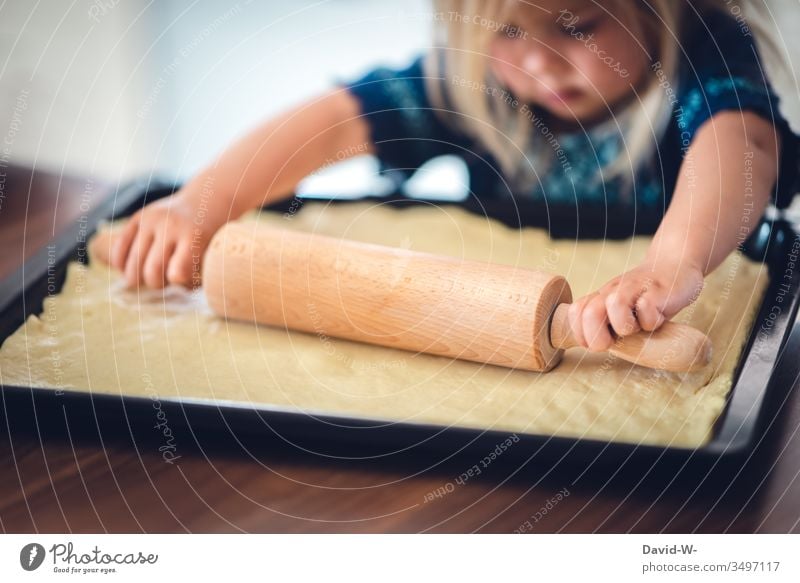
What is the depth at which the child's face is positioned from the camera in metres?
0.53

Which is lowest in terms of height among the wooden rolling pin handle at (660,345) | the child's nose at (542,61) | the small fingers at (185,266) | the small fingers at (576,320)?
the wooden rolling pin handle at (660,345)

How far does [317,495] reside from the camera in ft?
1.63

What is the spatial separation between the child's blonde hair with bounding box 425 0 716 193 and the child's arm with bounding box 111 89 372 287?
66 mm

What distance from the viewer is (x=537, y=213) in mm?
630

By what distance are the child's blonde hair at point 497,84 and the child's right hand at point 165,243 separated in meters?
0.18

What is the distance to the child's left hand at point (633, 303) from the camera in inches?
19.1

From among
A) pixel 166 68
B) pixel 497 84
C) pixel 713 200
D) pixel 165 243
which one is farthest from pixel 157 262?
pixel 713 200

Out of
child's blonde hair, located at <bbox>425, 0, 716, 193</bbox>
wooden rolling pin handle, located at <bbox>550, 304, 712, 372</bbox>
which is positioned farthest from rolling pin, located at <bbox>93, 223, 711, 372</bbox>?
child's blonde hair, located at <bbox>425, 0, 716, 193</bbox>

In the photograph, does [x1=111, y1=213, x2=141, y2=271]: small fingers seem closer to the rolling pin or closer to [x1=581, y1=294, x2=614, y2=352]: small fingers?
the rolling pin

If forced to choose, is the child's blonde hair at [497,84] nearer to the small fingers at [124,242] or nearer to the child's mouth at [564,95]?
the child's mouth at [564,95]

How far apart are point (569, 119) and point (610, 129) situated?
0.10 ft

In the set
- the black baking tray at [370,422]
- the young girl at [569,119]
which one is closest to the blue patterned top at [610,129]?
the young girl at [569,119]

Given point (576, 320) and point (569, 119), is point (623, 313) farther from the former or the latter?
point (569, 119)
